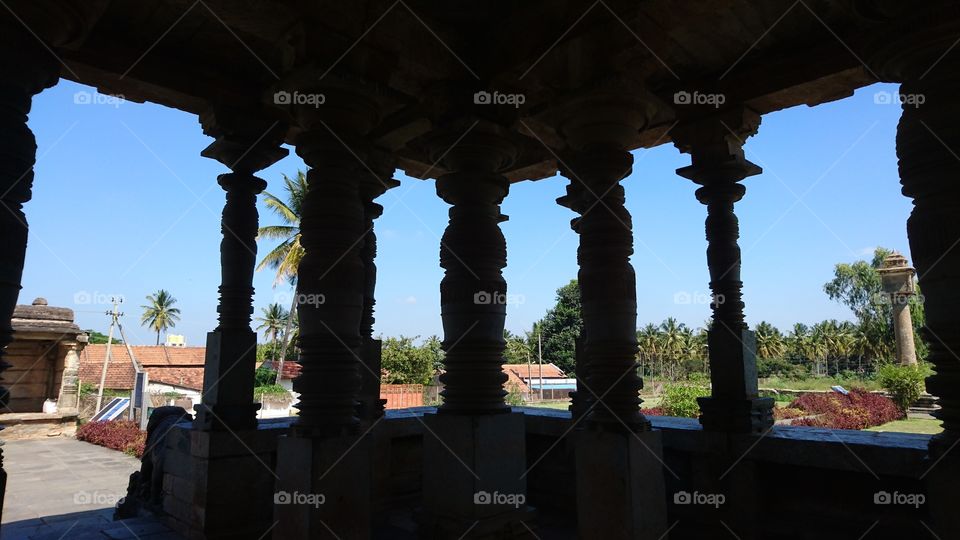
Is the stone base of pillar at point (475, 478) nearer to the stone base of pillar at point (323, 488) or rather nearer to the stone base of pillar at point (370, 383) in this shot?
the stone base of pillar at point (323, 488)

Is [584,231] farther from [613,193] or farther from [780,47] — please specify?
[780,47]

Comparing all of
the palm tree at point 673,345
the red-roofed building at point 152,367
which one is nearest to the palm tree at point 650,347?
the palm tree at point 673,345

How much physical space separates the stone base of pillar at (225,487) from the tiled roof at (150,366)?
28.3 m

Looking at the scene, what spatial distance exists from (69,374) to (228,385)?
21489 millimetres

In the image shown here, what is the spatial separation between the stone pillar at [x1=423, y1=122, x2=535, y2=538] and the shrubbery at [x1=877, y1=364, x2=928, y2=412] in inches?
991

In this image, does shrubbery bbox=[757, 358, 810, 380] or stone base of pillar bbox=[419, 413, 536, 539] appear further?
shrubbery bbox=[757, 358, 810, 380]

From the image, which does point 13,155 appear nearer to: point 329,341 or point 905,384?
point 329,341

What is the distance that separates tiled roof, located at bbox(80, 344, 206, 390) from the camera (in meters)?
34.1

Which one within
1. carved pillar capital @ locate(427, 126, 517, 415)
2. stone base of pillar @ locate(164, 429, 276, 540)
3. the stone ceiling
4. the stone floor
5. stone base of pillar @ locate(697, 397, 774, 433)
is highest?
the stone ceiling

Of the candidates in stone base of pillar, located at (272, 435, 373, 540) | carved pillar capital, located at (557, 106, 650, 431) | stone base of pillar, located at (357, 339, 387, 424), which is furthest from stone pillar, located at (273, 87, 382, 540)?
stone base of pillar, located at (357, 339, 387, 424)

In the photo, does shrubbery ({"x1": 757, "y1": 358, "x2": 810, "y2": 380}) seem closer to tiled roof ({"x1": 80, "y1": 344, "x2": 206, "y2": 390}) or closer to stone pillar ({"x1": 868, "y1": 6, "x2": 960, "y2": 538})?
tiled roof ({"x1": 80, "y1": 344, "x2": 206, "y2": 390})

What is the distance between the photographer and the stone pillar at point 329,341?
3902 mm

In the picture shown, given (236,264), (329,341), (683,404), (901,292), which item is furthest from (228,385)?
(901,292)

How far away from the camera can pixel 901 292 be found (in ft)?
73.1
